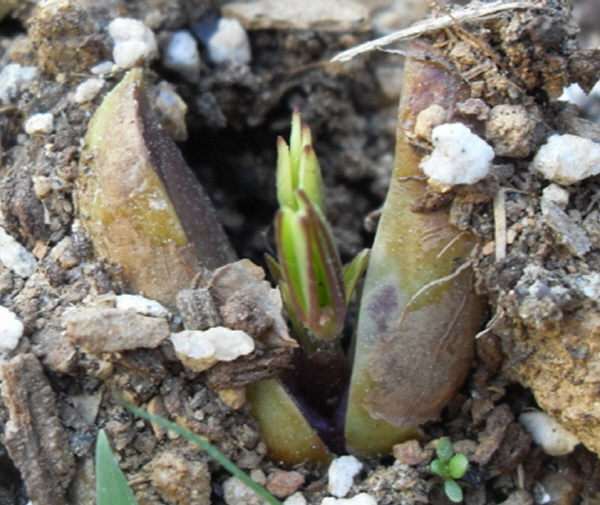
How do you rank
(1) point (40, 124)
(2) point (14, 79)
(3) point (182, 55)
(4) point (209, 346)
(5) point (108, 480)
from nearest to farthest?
(5) point (108, 480) < (4) point (209, 346) < (1) point (40, 124) < (2) point (14, 79) < (3) point (182, 55)

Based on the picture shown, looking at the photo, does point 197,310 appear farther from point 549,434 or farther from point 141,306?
point 549,434

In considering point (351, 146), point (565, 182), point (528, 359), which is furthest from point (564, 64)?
point (351, 146)

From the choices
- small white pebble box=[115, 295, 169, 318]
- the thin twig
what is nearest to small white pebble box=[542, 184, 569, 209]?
the thin twig

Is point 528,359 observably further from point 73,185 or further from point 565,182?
point 73,185

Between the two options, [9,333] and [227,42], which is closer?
[9,333]

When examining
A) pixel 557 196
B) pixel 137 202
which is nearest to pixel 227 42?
pixel 137 202

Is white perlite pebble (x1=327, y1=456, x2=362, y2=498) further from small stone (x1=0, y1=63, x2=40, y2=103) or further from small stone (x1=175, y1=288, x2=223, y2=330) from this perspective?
small stone (x1=0, y1=63, x2=40, y2=103)
